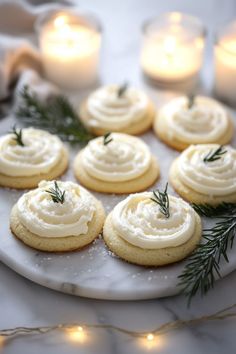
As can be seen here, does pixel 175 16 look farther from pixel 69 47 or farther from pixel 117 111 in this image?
pixel 117 111

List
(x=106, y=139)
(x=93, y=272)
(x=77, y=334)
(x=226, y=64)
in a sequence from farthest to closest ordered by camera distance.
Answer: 1. (x=226, y=64)
2. (x=106, y=139)
3. (x=93, y=272)
4. (x=77, y=334)

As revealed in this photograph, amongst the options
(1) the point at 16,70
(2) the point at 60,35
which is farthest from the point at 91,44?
(1) the point at 16,70

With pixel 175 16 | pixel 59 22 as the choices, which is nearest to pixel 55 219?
pixel 59 22

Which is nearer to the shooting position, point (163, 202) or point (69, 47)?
point (163, 202)

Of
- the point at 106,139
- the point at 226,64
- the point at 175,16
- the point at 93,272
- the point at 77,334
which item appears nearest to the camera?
the point at 77,334

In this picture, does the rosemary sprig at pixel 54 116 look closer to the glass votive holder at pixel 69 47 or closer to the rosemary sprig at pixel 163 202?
the glass votive holder at pixel 69 47

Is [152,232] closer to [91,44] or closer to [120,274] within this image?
[120,274]

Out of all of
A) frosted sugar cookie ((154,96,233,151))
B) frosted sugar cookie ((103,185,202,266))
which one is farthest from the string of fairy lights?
frosted sugar cookie ((154,96,233,151))
